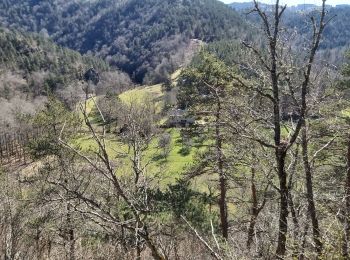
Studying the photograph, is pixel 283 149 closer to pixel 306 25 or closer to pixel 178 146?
pixel 306 25

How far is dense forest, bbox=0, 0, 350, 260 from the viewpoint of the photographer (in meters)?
5.12

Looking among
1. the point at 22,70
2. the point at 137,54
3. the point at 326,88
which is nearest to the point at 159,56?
the point at 137,54

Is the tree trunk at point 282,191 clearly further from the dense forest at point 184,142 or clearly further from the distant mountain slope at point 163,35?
the distant mountain slope at point 163,35

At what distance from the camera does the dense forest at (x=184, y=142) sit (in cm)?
512

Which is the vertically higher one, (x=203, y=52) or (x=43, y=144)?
(x=203, y=52)

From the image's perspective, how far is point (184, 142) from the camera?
60.8 ft

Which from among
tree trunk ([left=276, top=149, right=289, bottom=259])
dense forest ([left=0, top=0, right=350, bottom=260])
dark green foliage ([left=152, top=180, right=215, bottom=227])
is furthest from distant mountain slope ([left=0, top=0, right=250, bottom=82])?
tree trunk ([left=276, top=149, right=289, bottom=259])

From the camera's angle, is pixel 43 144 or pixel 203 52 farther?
pixel 43 144

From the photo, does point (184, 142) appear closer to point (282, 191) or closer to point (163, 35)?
point (282, 191)

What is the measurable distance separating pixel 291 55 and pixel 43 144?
21016mm

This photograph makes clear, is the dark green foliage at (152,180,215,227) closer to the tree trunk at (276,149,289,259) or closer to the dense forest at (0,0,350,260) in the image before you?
the dense forest at (0,0,350,260)

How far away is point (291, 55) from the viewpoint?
5379 millimetres

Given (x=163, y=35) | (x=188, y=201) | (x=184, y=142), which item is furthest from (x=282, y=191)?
(x=163, y=35)

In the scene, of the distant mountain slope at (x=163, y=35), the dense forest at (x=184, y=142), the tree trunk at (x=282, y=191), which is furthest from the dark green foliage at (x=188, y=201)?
the distant mountain slope at (x=163, y=35)
